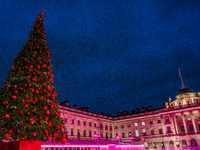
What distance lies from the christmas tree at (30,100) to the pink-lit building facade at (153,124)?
3678cm

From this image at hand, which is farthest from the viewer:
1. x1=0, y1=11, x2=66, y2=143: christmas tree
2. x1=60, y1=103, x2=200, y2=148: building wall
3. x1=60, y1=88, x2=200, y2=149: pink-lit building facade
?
x1=60, y1=103, x2=200, y2=148: building wall

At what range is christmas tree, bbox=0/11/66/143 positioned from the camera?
759cm

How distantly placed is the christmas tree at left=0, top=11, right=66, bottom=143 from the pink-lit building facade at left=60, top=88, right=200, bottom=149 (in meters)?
36.8

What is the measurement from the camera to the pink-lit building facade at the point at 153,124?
160ft

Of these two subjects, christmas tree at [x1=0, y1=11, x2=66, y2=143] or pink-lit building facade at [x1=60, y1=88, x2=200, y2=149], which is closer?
christmas tree at [x1=0, y1=11, x2=66, y2=143]

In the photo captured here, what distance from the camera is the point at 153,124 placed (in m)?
57.5

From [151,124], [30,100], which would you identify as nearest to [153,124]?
[151,124]

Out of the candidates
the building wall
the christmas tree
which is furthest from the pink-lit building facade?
the christmas tree

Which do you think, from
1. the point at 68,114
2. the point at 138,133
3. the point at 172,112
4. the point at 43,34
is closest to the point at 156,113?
the point at 172,112

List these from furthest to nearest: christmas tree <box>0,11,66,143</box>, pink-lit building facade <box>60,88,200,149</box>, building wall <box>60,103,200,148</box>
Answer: building wall <box>60,103,200,148</box> < pink-lit building facade <box>60,88,200,149</box> < christmas tree <box>0,11,66,143</box>

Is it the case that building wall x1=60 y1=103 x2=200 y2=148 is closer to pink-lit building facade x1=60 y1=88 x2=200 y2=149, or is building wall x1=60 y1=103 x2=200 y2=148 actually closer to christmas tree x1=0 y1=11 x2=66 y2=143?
pink-lit building facade x1=60 y1=88 x2=200 y2=149

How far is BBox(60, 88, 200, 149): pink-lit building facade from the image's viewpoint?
4888cm

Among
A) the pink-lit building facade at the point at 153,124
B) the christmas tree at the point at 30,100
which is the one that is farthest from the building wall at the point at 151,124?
the christmas tree at the point at 30,100

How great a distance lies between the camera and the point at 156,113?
Result: 57.4 meters
